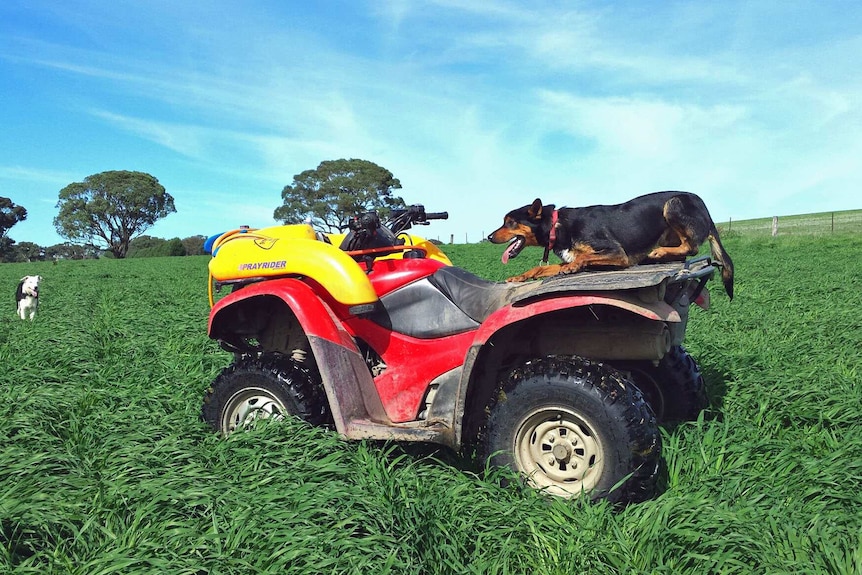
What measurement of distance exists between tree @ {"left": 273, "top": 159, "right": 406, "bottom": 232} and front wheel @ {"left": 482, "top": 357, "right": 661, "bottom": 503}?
156ft

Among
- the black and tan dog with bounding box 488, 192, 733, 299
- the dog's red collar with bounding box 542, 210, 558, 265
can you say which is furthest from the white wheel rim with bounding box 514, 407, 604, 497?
the dog's red collar with bounding box 542, 210, 558, 265

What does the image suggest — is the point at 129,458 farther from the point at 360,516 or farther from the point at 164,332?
the point at 164,332

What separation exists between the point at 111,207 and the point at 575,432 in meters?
58.7

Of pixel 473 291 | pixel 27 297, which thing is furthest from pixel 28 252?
pixel 473 291

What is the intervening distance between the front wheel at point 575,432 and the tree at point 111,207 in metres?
57.8

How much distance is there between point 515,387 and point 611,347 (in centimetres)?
51

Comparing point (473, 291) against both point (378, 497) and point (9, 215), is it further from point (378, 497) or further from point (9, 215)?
point (9, 215)

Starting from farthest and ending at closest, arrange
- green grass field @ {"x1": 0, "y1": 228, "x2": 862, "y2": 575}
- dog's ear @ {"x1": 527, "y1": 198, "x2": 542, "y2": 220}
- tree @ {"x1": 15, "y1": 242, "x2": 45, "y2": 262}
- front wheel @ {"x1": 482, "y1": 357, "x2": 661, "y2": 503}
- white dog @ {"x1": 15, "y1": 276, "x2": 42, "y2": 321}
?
1. tree @ {"x1": 15, "y1": 242, "x2": 45, "y2": 262}
2. white dog @ {"x1": 15, "y1": 276, "x2": 42, "y2": 321}
3. dog's ear @ {"x1": 527, "y1": 198, "x2": 542, "y2": 220}
4. front wheel @ {"x1": 482, "y1": 357, "x2": 661, "y2": 503}
5. green grass field @ {"x1": 0, "y1": 228, "x2": 862, "y2": 575}

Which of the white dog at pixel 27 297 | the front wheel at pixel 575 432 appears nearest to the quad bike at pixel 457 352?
the front wheel at pixel 575 432

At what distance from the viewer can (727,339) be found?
5539 mm

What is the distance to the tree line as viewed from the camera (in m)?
51.1

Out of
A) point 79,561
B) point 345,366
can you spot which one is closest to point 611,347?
point 345,366

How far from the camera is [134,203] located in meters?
53.8

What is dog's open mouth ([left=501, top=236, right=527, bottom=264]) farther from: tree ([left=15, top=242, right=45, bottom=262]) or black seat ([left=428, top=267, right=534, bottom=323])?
tree ([left=15, top=242, right=45, bottom=262])
